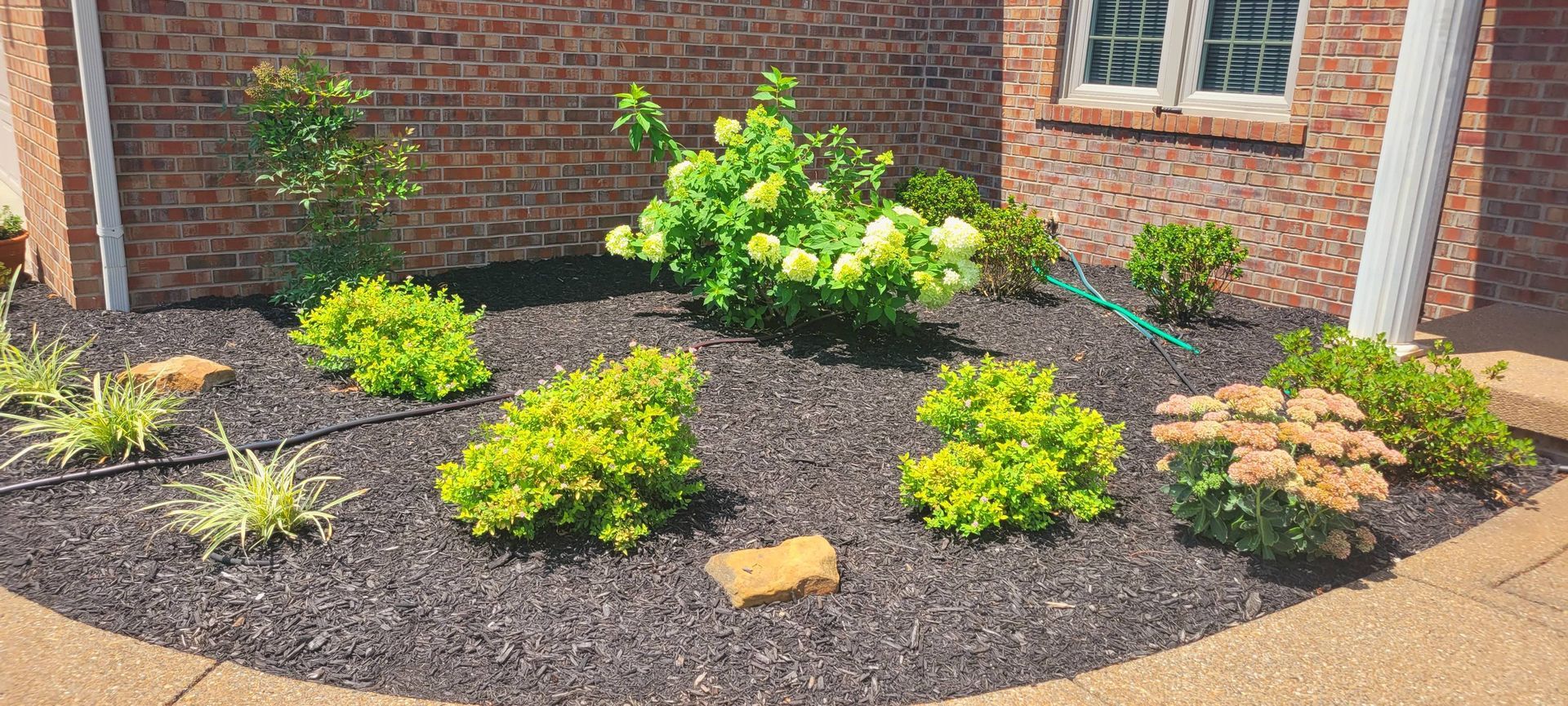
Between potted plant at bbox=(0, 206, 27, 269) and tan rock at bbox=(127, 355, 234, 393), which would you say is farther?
potted plant at bbox=(0, 206, 27, 269)

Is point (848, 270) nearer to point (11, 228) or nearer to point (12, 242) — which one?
point (12, 242)

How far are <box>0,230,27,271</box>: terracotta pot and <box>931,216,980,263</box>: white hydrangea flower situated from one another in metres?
5.31

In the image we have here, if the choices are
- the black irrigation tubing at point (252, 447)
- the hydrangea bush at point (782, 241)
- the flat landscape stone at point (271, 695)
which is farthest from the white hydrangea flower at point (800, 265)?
the flat landscape stone at point (271, 695)

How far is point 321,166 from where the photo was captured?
5.91 meters

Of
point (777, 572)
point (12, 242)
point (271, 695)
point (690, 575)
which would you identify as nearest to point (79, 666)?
point (271, 695)

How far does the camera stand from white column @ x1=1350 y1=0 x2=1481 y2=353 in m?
5.00

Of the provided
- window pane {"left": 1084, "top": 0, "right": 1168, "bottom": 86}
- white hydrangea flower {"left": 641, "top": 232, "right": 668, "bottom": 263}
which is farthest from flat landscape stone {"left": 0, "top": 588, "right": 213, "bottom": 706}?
window pane {"left": 1084, "top": 0, "right": 1168, "bottom": 86}

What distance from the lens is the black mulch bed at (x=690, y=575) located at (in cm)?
305

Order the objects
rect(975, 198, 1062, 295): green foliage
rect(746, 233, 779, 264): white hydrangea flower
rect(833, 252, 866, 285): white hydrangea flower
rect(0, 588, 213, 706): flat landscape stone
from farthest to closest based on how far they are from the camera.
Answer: rect(975, 198, 1062, 295): green foliage, rect(746, 233, 779, 264): white hydrangea flower, rect(833, 252, 866, 285): white hydrangea flower, rect(0, 588, 213, 706): flat landscape stone

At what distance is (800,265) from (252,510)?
8.84 ft

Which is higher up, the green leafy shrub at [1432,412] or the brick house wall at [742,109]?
the brick house wall at [742,109]

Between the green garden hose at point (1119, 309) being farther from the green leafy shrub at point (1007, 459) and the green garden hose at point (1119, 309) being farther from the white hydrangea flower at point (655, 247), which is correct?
the white hydrangea flower at point (655, 247)

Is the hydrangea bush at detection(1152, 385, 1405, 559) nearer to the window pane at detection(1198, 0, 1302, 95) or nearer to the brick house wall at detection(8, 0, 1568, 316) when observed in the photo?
the brick house wall at detection(8, 0, 1568, 316)

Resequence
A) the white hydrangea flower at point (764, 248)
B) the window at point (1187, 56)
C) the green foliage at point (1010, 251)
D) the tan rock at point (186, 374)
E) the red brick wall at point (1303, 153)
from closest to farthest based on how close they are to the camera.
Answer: the tan rock at point (186, 374)
the white hydrangea flower at point (764, 248)
the red brick wall at point (1303, 153)
the green foliage at point (1010, 251)
the window at point (1187, 56)
